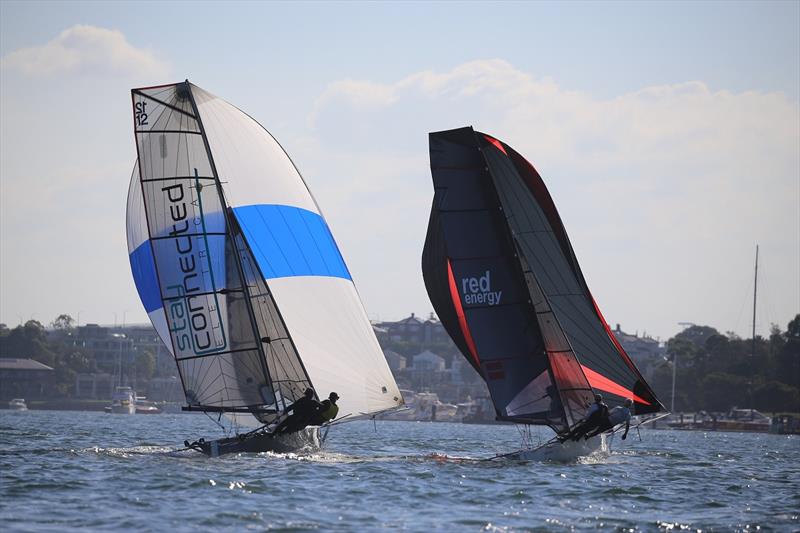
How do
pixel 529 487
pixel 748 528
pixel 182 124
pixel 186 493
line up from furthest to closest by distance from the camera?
pixel 182 124 → pixel 529 487 → pixel 186 493 → pixel 748 528

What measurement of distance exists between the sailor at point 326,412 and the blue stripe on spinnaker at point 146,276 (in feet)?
16.5

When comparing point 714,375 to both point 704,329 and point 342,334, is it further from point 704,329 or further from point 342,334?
point 342,334

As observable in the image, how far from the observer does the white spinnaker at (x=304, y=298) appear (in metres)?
28.1

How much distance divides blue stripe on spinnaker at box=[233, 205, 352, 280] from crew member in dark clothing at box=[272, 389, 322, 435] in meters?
3.19

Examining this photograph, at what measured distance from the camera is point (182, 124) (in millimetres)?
26906

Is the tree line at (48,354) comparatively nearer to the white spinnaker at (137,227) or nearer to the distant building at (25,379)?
the distant building at (25,379)

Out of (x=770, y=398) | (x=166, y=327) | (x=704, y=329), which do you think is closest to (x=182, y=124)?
(x=166, y=327)

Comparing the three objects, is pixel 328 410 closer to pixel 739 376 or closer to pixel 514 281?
pixel 514 281

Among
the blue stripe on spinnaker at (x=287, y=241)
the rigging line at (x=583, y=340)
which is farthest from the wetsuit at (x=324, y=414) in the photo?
the rigging line at (x=583, y=340)

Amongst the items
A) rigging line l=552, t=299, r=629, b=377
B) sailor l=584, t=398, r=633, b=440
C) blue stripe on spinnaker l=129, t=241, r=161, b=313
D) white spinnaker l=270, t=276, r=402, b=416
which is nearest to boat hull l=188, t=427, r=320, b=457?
white spinnaker l=270, t=276, r=402, b=416

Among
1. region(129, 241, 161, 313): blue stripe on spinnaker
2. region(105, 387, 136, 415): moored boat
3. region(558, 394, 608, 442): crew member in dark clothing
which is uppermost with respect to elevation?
region(129, 241, 161, 313): blue stripe on spinnaker

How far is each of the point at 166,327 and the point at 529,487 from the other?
10241mm

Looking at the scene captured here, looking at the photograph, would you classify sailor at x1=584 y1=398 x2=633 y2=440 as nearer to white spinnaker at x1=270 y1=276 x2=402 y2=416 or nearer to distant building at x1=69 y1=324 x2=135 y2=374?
white spinnaker at x1=270 y1=276 x2=402 y2=416

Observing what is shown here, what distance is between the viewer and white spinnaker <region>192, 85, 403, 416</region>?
1107 inches
